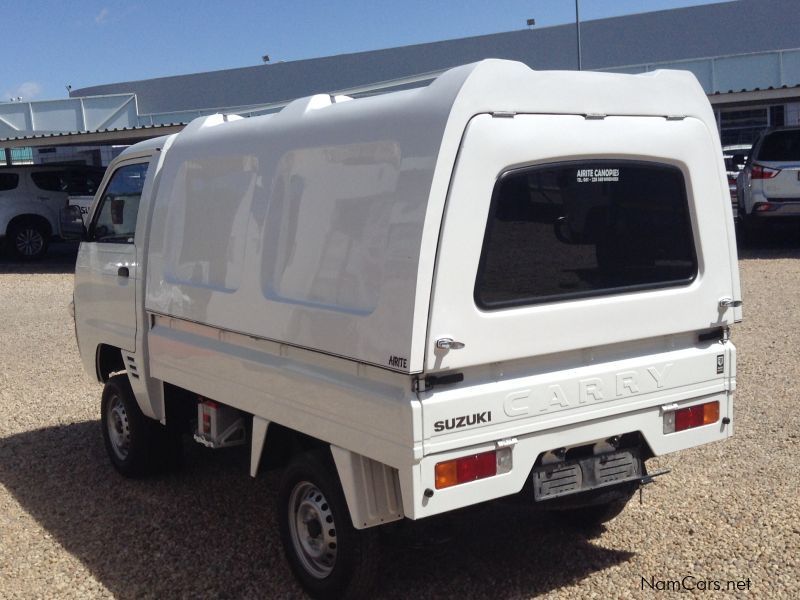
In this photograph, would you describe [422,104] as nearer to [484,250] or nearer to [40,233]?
[484,250]

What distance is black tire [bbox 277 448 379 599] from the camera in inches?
153

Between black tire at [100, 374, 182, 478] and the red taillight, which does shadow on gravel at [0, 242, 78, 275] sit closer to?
black tire at [100, 374, 182, 478]

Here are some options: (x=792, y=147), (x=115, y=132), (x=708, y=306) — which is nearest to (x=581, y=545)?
(x=708, y=306)

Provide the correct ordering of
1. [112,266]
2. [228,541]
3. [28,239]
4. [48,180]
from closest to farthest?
1. [228,541]
2. [112,266]
3. [48,180]
4. [28,239]

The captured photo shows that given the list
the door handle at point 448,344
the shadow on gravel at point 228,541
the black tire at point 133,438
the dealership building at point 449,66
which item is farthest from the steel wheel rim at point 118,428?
the dealership building at point 449,66

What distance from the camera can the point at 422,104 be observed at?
357 cm

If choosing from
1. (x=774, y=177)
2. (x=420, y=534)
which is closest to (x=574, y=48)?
(x=774, y=177)

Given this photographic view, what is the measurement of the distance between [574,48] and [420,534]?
105 ft

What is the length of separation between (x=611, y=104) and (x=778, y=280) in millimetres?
10158

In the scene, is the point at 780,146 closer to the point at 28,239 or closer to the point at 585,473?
the point at 585,473

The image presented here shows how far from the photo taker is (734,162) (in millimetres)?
A: 16922

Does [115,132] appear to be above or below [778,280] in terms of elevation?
above

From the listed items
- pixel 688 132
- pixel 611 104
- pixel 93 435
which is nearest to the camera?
pixel 611 104

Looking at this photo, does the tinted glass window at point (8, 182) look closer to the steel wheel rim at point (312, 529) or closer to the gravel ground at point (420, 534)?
the gravel ground at point (420, 534)
